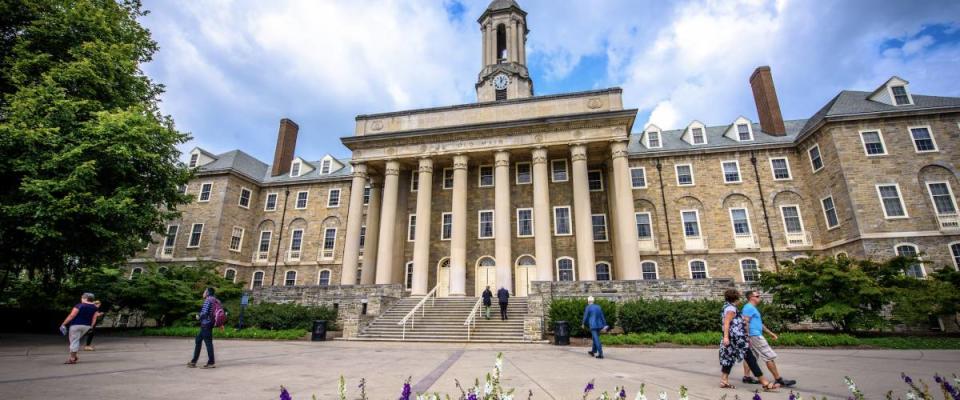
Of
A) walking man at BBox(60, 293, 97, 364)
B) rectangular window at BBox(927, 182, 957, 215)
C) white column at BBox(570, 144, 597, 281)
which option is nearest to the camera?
walking man at BBox(60, 293, 97, 364)

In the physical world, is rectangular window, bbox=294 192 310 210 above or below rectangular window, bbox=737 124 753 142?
below

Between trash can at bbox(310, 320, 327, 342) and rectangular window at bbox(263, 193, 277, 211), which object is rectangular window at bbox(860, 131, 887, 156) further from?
rectangular window at bbox(263, 193, 277, 211)

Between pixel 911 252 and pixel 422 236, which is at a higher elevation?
pixel 422 236

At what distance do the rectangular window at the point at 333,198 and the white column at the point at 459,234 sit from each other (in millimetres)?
14141

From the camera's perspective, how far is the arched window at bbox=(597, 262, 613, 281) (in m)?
26.1

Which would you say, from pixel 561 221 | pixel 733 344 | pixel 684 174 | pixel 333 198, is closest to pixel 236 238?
pixel 333 198

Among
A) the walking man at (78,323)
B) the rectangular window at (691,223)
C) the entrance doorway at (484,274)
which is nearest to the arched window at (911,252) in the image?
the rectangular window at (691,223)

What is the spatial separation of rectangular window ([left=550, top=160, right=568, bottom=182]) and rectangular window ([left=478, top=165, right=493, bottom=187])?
4.24 m

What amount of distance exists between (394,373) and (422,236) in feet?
54.1

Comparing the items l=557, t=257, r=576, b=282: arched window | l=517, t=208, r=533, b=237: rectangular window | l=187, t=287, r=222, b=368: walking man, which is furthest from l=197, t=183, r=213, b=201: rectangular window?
l=187, t=287, r=222, b=368: walking man

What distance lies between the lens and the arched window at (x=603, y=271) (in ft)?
85.7

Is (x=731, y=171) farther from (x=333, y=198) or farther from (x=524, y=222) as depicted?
(x=333, y=198)

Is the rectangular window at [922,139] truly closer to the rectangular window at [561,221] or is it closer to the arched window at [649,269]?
the arched window at [649,269]

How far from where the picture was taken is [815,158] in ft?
86.2
